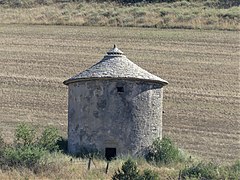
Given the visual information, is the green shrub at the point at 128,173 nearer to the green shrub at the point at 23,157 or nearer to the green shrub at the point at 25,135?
the green shrub at the point at 23,157

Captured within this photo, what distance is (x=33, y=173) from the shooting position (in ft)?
86.7

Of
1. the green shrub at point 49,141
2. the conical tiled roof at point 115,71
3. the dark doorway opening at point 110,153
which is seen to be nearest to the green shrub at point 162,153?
the dark doorway opening at point 110,153

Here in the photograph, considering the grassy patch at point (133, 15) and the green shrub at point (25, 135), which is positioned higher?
the grassy patch at point (133, 15)

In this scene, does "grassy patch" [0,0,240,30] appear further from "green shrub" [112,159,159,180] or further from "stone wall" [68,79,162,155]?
"green shrub" [112,159,159,180]

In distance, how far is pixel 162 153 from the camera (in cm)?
3045

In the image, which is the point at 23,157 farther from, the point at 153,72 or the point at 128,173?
the point at 153,72

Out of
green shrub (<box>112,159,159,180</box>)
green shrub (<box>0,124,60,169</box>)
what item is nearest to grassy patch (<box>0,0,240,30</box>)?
green shrub (<box>0,124,60,169</box>)

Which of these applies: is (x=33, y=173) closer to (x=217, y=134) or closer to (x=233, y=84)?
(x=217, y=134)

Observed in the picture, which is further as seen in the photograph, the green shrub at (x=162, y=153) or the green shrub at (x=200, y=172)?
the green shrub at (x=162, y=153)

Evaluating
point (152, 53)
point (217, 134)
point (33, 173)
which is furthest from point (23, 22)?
point (33, 173)

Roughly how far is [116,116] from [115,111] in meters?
0.16

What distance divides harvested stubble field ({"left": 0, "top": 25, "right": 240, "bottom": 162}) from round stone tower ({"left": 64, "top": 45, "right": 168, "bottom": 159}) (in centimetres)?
464

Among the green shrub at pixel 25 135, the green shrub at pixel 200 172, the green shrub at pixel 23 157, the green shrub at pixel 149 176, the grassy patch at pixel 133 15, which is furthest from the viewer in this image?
the grassy patch at pixel 133 15

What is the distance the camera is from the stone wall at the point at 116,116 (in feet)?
100
